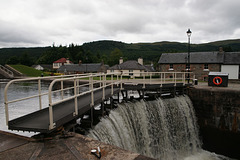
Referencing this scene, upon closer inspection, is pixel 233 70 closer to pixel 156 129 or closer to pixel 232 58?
pixel 232 58

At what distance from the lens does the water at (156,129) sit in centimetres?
701

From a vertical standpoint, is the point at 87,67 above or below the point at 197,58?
below

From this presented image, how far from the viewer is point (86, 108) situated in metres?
5.68

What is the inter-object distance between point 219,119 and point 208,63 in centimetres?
1988

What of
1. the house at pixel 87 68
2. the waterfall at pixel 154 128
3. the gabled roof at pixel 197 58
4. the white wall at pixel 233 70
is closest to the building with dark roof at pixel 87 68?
the house at pixel 87 68

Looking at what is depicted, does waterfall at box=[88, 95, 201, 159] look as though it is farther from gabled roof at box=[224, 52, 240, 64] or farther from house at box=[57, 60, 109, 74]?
house at box=[57, 60, 109, 74]

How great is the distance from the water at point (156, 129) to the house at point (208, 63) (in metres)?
16.8

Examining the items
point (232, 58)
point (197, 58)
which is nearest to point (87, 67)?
point (197, 58)

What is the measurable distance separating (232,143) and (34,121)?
47.5ft

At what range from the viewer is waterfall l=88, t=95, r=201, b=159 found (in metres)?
6.95

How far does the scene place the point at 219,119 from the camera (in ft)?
43.0

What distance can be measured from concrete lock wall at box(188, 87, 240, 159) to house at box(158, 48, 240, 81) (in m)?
14.4

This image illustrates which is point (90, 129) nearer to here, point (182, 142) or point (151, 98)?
point (151, 98)

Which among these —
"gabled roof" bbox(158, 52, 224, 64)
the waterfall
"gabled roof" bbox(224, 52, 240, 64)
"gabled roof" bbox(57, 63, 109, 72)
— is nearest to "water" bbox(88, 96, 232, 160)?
the waterfall
